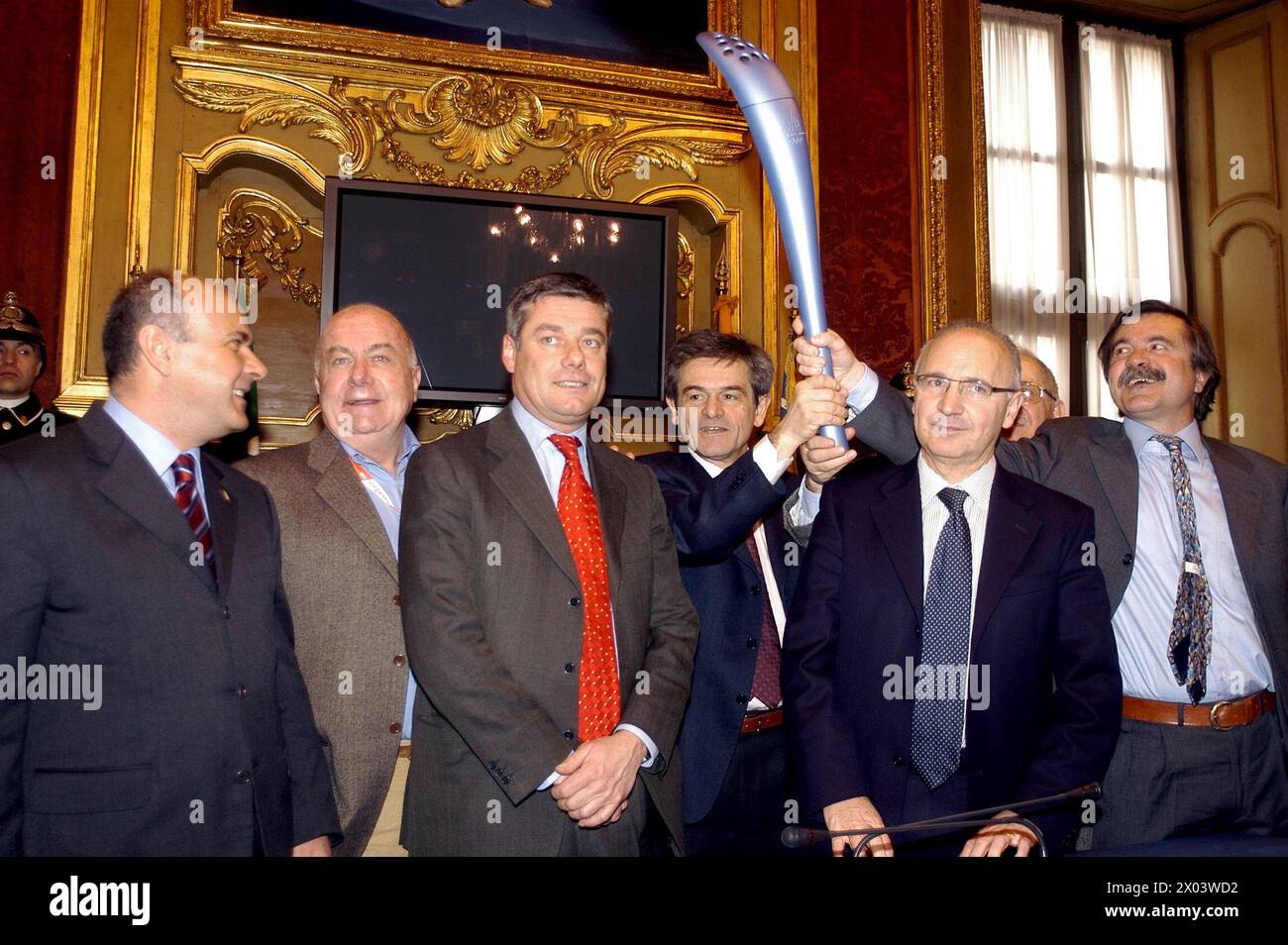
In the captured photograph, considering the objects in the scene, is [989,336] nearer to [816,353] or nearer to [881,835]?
Result: [816,353]

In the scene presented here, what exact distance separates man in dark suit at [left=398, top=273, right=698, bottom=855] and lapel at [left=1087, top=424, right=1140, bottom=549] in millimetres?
1040

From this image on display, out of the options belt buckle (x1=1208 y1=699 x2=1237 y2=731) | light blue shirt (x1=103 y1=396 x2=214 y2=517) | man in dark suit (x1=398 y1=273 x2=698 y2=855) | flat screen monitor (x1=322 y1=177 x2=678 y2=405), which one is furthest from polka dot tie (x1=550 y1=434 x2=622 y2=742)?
flat screen monitor (x1=322 y1=177 x2=678 y2=405)

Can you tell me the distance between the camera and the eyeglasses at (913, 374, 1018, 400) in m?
2.21

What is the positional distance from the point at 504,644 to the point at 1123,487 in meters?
1.50

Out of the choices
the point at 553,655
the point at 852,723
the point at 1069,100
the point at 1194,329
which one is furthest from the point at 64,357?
the point at 1069,100

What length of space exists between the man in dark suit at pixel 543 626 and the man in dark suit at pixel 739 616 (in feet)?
0.54

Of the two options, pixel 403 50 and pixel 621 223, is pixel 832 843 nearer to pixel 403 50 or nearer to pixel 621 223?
pixel 621 223

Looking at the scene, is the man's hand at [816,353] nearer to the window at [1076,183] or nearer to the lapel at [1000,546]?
the lapel at [1000,546]

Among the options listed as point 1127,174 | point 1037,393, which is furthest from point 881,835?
point 1127,174

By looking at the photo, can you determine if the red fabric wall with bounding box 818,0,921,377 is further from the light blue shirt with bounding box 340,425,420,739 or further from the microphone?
the microphone

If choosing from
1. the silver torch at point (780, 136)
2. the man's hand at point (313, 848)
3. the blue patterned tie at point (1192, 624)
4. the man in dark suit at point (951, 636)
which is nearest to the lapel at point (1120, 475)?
the blue patterned tie at point (1192, 624)

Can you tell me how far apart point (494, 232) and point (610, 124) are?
87cm

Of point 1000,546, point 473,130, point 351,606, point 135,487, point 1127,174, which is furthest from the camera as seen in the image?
point 1127,174

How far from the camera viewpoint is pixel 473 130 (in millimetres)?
5207
